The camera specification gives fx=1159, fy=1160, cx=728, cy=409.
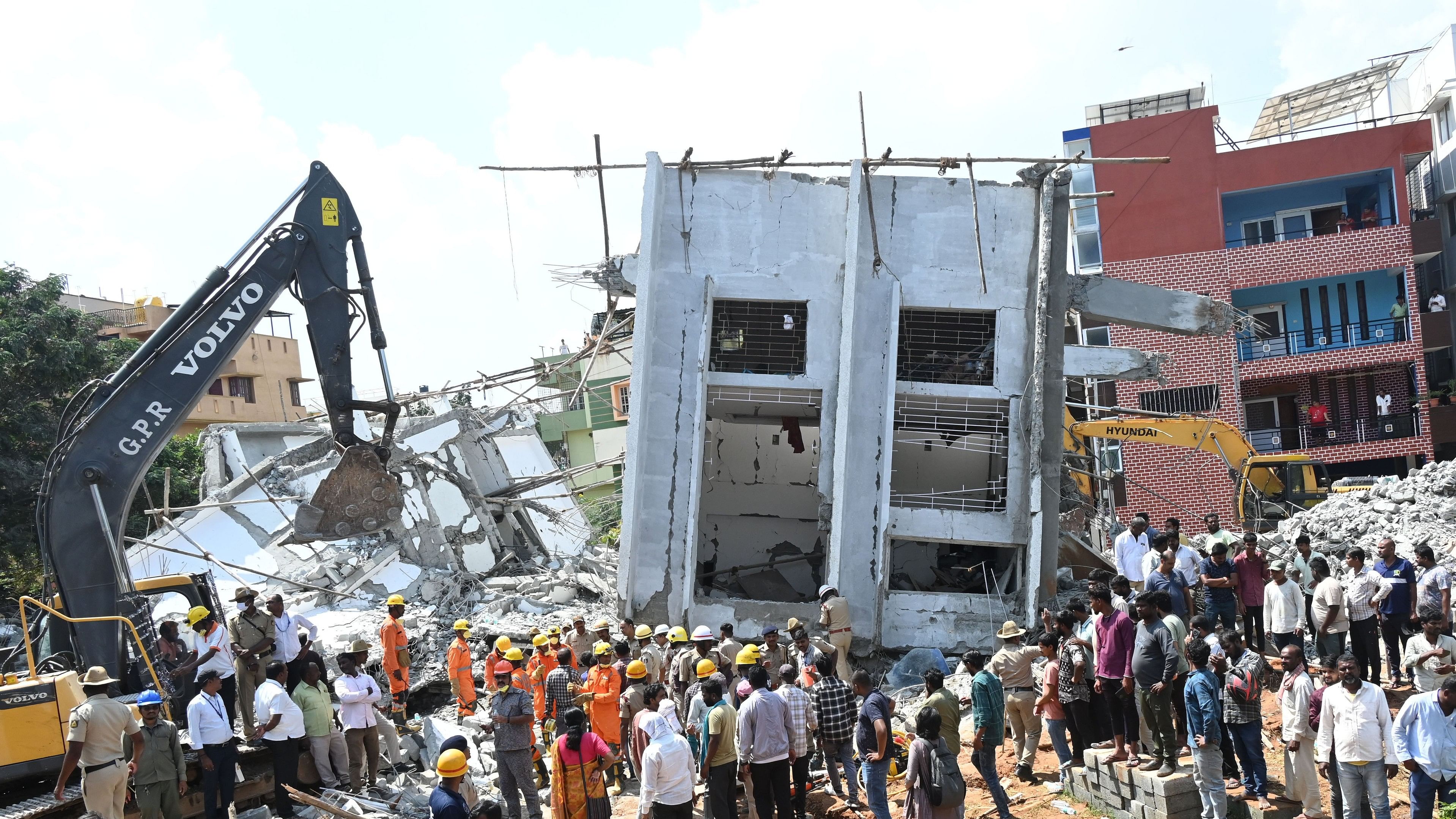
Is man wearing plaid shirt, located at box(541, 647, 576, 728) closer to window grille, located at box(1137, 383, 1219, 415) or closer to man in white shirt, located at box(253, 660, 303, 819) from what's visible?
man in white shirt, located at box(253, 660, 303, 819)

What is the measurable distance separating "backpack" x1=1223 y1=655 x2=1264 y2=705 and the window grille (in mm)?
23352

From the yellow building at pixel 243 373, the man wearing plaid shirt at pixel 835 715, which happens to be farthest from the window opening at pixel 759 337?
the yellow building at pixel 243 373

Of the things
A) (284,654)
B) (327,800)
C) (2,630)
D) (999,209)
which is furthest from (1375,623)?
(2,630)

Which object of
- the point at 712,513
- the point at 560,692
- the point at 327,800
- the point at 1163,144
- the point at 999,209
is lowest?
the point at 327,800

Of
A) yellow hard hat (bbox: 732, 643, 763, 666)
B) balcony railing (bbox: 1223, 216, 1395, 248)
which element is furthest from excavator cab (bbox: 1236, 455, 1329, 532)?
yellow hard hat (bbox: 732, 643, 763, 666)

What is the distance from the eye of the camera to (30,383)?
22047mm

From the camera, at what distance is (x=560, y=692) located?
1116cm

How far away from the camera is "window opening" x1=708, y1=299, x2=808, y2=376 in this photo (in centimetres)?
1753

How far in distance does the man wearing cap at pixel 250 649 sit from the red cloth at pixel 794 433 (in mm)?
11046

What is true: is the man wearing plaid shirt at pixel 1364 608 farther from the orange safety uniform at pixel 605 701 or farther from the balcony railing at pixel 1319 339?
the balcony railing at pixel 1319 339

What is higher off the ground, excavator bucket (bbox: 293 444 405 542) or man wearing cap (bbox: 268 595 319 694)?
excavator bucket (bbox: 293 444 405 542)

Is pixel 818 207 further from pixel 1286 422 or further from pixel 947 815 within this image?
pixel 1286 422

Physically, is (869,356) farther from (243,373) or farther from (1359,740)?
(243,373)

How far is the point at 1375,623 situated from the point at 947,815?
608 cm
